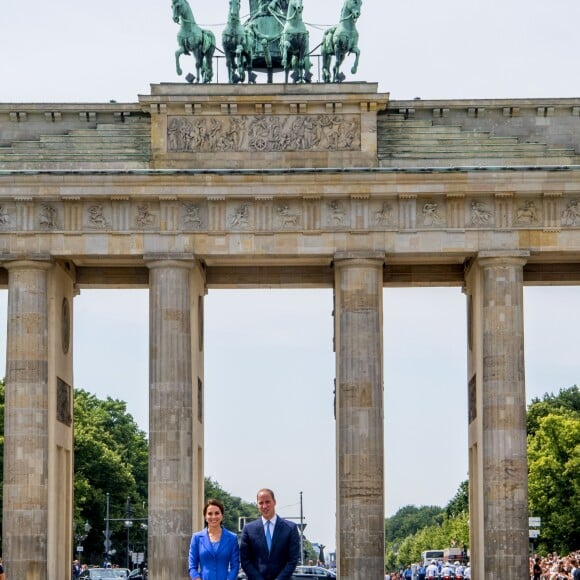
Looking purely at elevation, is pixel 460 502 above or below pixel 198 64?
below

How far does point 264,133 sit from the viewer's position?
5506 centimetres

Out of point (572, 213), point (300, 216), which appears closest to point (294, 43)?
point (300, 216)

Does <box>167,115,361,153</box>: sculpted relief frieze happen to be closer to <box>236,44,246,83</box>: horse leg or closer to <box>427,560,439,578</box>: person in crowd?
<box>236,44,246,83</box>: horse leg

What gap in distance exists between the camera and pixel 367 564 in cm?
5309

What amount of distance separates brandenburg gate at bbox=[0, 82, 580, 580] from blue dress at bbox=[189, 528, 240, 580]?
30296 mm

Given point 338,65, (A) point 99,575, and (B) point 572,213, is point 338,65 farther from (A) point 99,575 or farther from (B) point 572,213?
(A) point 99,575

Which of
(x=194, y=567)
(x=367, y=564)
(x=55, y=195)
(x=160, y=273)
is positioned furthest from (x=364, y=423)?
(x=194, y=567)

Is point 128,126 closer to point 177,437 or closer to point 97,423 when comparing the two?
point 177,437

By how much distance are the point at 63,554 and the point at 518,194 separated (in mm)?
18072

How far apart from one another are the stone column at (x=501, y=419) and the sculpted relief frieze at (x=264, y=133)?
19.1ft

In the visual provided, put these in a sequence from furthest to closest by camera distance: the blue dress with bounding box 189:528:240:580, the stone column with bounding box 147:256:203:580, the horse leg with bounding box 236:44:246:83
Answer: the horse leg with bounding box 236:44:246:83, the stone column with bounding box 147:256:203:580, the blue dress with bounding box 189:528:240:580

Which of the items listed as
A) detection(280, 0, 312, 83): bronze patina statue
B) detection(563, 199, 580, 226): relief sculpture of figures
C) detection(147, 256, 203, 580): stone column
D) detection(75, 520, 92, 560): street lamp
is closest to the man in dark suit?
detection(147, 256, 203, 580): stone column

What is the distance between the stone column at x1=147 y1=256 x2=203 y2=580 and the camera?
5331cm

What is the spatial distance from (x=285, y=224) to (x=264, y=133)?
2914mm
